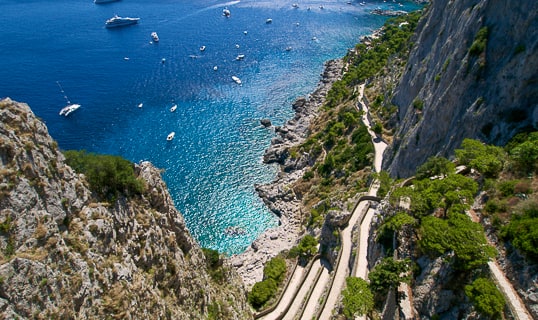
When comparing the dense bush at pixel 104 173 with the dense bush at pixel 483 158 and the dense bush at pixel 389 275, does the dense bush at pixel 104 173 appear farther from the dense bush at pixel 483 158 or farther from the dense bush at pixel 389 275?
the dense bush at pixel 483 158

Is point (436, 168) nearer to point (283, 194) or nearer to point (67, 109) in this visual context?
point (283, 194)

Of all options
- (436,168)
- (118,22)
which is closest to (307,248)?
(436,168)

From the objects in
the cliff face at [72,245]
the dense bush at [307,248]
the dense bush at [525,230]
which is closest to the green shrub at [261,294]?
the dense bush at [307,248]

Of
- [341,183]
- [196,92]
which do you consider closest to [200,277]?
[341,183]

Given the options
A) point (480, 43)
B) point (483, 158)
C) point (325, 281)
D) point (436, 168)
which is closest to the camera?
point (483, 158)

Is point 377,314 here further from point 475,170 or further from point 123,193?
point 123,193

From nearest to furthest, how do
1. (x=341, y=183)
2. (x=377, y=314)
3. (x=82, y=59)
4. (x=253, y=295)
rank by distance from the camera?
(x=377, y=314)
(x=253, y=295)
(x=341, y=183)
(x=82, y=59)
